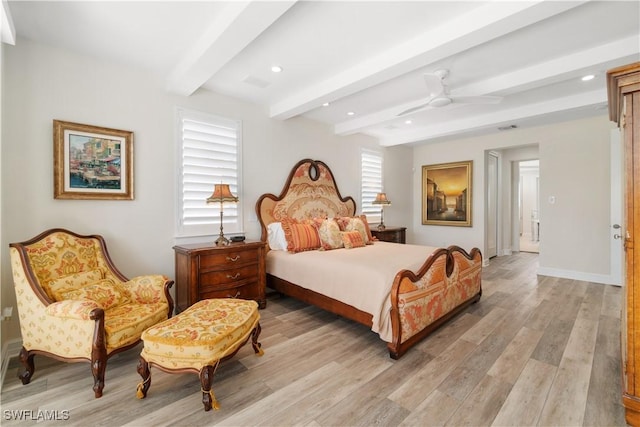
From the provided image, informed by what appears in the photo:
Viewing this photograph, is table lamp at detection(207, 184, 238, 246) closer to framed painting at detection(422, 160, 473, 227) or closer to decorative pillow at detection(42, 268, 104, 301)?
decorative pillow at detection(42, 268, 104, 301)

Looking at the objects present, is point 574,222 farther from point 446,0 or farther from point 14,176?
point 14,176

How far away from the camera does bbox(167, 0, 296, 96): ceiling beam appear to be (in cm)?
194

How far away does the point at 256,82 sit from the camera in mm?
3395

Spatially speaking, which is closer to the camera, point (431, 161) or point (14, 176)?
point (14, 176)

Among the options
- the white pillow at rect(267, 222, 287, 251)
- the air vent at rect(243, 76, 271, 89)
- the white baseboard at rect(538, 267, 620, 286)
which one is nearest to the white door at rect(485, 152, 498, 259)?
the white baseboard at rect(538, 267, 620, 286)

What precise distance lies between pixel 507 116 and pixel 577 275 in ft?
9.57

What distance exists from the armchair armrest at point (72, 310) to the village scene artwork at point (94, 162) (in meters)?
1.30

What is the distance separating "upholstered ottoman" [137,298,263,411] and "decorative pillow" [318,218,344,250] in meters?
1.95

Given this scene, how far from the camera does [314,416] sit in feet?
5.80

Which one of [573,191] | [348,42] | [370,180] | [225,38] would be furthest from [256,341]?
[573,191]

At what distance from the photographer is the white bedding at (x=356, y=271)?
2480mm

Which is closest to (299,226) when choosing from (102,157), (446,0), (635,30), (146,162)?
(146,162)

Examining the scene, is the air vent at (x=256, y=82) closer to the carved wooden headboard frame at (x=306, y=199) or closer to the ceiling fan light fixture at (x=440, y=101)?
the carved wooden headboard frame at (x=306, y=199)

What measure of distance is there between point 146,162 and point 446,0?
3.20 m
